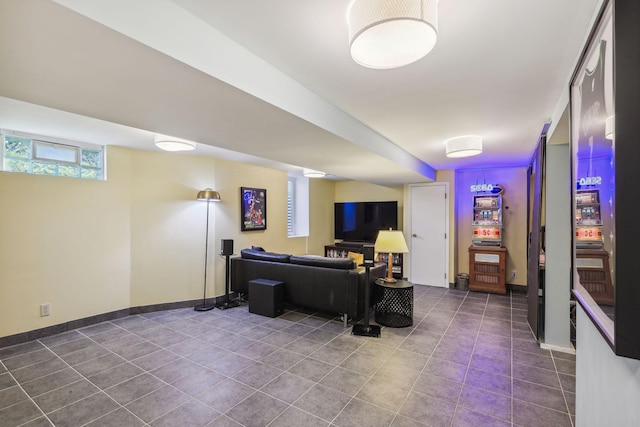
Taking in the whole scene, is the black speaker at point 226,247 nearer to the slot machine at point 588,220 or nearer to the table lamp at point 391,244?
the table lamp at point 391,244

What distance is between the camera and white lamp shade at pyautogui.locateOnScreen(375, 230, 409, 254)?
3831 mm

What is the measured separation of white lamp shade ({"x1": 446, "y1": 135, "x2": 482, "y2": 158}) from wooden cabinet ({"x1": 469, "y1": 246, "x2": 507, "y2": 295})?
2.89 m

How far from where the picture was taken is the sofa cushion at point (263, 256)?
A: 15.3ft

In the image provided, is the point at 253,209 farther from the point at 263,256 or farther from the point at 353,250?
the point at 353,250

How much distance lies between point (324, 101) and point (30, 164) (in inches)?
147

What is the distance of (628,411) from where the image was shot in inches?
37.2

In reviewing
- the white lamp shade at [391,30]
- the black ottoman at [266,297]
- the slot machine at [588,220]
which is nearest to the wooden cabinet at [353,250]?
the black ottoman at [266,297]

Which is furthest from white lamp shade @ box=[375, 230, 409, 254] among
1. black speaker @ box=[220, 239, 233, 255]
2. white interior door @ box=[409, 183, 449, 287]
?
white interior door @ box=[409, 183, 449, 287]

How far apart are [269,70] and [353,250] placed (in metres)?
5.78

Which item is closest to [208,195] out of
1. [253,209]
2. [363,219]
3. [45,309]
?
[253,209]

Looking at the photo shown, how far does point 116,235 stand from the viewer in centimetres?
420

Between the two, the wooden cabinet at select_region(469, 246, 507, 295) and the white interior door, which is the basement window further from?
the wooden cabinet at select_region(469, 246, 507, 295)

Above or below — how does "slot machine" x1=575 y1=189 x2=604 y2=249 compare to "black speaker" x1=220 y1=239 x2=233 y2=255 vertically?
above

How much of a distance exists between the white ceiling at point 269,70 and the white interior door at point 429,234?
3195 millimetres
